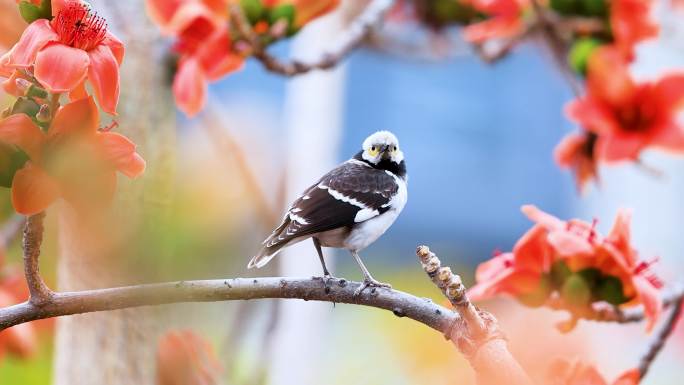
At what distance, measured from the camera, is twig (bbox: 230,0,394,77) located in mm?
535

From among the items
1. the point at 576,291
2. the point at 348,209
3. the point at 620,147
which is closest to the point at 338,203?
the point at 348,209

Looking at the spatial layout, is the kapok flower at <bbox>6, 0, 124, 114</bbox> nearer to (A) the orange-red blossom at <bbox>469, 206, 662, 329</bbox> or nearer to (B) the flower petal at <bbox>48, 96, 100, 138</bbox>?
(B) the flower petal at <bbox>48, 96, 100, 138</bbox>

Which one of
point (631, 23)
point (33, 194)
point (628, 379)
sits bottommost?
point (628, 379)

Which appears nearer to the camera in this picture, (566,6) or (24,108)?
(24,108)

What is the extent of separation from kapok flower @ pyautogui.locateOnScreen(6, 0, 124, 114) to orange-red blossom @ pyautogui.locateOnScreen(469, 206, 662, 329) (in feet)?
0.63

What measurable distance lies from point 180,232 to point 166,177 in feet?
0.63

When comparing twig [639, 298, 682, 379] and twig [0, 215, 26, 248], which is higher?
twig [0, 215, 26, 248]

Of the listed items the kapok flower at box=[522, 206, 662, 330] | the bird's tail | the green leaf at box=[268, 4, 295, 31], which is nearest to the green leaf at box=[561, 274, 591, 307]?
the kapok flower at box=[522, 206, 662, 330]

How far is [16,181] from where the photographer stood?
25 cm

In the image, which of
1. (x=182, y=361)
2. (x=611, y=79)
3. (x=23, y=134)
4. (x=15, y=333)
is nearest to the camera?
(x=23, y=134)

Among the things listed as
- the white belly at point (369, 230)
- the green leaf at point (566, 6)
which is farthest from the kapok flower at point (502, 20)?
the white belly at point (369, 230)

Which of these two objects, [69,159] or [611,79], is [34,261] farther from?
[611,79]

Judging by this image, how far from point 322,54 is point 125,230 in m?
0.33

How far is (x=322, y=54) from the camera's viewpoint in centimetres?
58
